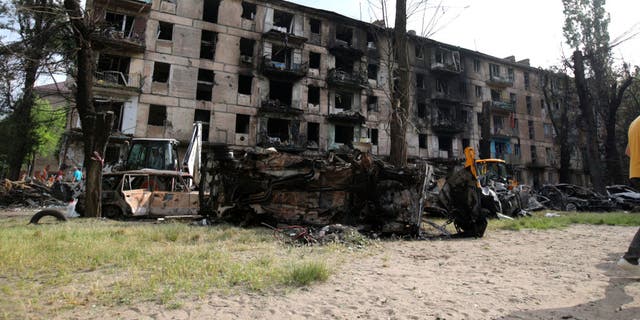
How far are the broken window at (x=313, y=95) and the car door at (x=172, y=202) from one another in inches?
715

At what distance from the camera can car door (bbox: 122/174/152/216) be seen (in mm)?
9781

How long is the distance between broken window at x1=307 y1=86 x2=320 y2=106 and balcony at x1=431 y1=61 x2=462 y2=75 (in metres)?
13.0

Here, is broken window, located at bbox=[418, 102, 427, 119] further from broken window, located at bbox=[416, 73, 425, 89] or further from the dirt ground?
the dirt ground

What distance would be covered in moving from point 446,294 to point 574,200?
18287 millimetres

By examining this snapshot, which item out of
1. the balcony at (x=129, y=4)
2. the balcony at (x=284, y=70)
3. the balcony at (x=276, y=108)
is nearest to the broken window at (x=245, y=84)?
the balcony at (x=284, y=70)

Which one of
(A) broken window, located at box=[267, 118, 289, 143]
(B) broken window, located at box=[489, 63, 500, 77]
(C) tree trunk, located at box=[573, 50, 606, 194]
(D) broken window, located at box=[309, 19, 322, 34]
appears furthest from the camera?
(B) broken window, located at box=[489, 63, 500, 77]

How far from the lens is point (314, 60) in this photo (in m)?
28.2

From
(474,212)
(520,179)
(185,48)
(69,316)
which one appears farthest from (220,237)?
(520,179)

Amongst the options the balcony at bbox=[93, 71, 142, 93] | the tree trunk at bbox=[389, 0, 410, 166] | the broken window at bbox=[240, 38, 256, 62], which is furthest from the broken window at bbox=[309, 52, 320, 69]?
the tree trunk at bbox=[389, 0, 410, 166]

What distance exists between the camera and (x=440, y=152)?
3219cm

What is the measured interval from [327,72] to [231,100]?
8660 millimetres

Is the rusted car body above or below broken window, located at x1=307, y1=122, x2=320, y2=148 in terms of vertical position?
below

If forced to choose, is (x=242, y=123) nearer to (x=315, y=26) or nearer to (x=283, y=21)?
(x=283, y=21)

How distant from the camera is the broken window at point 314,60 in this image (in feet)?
92.1
